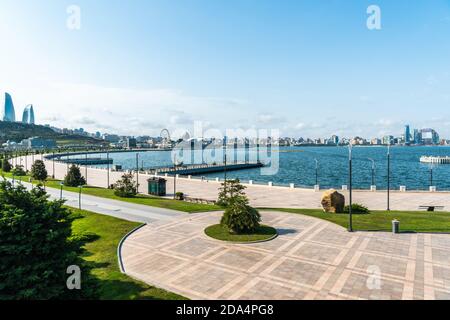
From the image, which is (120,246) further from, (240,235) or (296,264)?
(296,264)

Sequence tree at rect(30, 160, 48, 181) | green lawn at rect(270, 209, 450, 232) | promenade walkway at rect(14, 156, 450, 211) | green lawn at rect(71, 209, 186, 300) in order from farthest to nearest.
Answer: tree at rect(30, 160, 48, 181)
promenade walkway at rect(14, 156, 450, 211)
green lawn at rect(270, 209, 450, 232)
green lawn at rect(71, 209, 186, 300)

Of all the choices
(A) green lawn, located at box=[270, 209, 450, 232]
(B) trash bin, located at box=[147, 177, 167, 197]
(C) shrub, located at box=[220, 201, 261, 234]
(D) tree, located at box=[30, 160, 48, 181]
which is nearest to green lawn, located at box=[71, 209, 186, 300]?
(C) shrub, located at box=[220, 201, 261, 234]

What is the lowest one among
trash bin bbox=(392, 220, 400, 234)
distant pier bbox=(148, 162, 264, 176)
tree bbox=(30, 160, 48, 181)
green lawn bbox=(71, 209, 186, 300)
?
green lawn bbox=(71, 209, 186, 300)

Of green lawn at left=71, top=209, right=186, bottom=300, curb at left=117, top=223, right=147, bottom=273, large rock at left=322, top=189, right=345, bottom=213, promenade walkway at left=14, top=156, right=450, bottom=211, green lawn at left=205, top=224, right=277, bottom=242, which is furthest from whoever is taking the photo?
promenade walkway at left=14, top=156, right=450, bottom=211

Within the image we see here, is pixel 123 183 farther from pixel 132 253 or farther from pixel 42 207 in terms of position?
pixel 42 207

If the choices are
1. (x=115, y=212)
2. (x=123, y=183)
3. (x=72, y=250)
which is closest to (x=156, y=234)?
(x=115, y=212)

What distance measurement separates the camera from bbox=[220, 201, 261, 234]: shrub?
70.0ft

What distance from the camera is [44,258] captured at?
Result: 10203mm

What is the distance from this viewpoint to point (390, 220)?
25.4 m

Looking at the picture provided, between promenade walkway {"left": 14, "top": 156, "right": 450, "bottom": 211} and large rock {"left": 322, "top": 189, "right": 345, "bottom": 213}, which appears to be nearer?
large rock {"left": 322, "top": 189, "right": 345, "bottom": 213}

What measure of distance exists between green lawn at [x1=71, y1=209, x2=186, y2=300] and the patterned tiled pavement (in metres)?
0.62

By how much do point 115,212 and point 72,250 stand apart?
19.2 metres

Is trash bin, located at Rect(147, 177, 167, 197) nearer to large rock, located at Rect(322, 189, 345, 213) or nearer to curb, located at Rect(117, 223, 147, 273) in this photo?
curb, located at Rect(117, 223, 147, 273)

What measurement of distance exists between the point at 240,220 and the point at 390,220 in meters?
13.8
